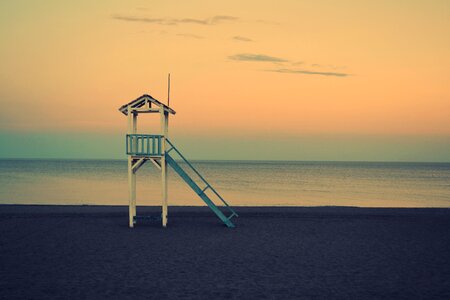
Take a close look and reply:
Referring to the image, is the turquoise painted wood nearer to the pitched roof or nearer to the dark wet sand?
the pitched roof

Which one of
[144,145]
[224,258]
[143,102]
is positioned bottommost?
[224,258]

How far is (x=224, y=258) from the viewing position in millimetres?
13172

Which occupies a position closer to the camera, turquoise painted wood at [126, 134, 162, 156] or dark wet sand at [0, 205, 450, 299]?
dark wet sand at [0, 205, 450, 299]

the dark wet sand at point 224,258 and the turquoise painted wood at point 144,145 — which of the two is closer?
the dark wet sand at point 224,258

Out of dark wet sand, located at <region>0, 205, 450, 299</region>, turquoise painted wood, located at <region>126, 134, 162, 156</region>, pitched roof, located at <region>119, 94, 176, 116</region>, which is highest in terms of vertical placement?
pitched roof, located at <region>119, 94, 176, 116</region>

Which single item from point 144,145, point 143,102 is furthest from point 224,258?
point 143,102

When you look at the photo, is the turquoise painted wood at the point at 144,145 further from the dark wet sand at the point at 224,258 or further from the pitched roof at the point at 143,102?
the dark wet sand at the point at 224,258

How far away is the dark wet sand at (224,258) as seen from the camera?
9969mm

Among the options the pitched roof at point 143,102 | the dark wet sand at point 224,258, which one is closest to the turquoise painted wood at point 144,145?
the pitched roof at point 143,102

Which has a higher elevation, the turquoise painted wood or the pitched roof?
the pitched roof

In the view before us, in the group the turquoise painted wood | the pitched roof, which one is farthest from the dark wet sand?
the pitched roof

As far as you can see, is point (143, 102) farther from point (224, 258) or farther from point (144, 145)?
point (224, 258)

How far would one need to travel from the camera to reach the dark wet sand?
32.7ft

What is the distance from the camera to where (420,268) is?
40.1 ft
